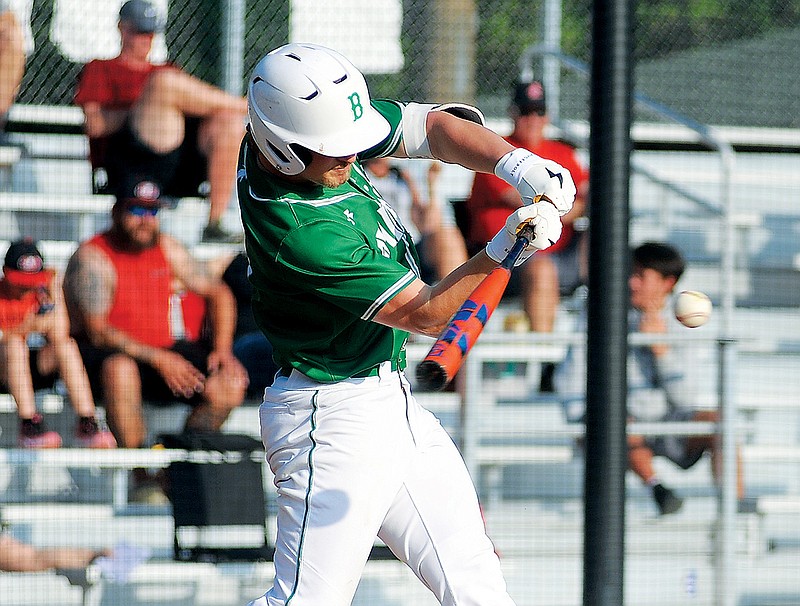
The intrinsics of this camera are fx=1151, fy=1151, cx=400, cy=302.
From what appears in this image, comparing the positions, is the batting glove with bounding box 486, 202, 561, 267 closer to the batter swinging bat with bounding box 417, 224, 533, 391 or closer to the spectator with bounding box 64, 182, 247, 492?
the batter swinging bat with bounding box 417, 224, 533, 391

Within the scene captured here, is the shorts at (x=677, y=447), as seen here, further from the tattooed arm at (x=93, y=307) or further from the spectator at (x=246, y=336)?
the tattooed arm at (x=93, y=307)

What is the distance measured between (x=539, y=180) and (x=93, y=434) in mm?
2366

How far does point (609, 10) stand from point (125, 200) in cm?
211

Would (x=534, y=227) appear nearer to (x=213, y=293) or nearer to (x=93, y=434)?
(x=213, y=293)

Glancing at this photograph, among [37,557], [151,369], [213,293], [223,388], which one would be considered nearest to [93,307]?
[151,369]

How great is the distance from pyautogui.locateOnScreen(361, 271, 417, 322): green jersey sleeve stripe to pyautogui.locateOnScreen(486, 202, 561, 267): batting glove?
7.3 inches

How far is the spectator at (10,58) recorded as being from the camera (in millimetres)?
4457

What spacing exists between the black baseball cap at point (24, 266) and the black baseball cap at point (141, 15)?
1.02 metres

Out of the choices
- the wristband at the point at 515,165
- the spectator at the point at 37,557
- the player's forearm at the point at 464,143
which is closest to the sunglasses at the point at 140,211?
the spectator at the point at 37,557

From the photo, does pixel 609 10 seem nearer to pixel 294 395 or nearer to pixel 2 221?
pixel 294 395

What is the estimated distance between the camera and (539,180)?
2.40 metres

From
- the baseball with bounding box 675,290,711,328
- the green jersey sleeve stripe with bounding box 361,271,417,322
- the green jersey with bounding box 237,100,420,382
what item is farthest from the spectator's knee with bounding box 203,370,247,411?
the green jersey sleeve stripe with bounding box 361,271,417,322

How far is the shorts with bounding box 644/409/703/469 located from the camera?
4633mm

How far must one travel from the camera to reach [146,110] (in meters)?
4.47
